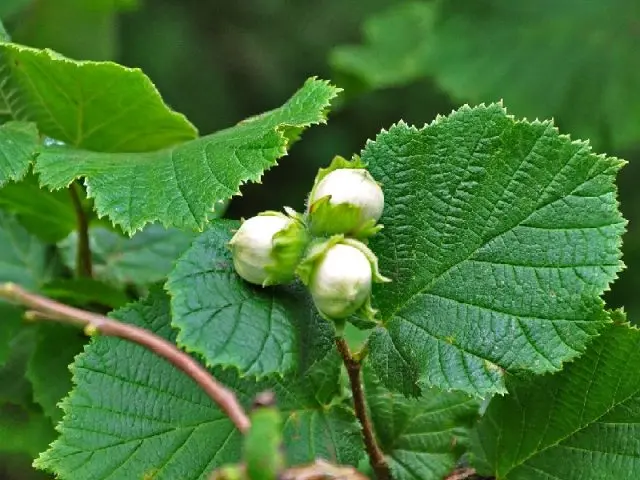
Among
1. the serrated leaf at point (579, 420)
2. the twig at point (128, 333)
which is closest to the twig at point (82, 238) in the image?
the twig at point (128, 333)

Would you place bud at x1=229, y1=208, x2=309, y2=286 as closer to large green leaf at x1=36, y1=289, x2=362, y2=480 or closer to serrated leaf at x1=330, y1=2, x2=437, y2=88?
large green leaf at x1=36, y1=289, x2=362, y2=480

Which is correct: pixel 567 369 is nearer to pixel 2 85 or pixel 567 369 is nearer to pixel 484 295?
pixel 484 295

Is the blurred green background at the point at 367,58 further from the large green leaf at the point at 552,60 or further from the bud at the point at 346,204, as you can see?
the bud at the point at 346,204

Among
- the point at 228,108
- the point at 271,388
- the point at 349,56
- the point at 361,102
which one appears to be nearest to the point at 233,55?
the point at 228,108

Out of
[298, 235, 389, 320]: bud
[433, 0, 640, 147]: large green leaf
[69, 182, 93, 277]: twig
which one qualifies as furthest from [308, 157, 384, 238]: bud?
[433, 0, 640, 147]: large green leaf

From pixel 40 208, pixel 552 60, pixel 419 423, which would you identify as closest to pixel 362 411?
pixel 419 423

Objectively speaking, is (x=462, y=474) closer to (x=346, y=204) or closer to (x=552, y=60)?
(x=346, y=204)
